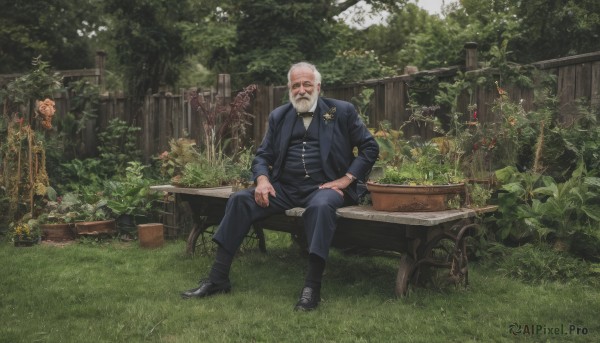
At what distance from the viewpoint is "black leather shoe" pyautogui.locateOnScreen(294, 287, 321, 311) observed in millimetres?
3791

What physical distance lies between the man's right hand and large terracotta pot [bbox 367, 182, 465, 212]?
0.80 metres

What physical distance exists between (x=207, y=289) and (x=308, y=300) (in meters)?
0.76

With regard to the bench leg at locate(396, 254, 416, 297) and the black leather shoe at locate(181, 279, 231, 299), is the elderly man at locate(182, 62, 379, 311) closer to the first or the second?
the black leather shoe at locate(181, 279, 231, 299)

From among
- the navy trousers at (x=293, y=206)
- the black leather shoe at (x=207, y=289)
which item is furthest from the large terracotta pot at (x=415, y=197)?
the black leather shoe at (x=207, y=289)

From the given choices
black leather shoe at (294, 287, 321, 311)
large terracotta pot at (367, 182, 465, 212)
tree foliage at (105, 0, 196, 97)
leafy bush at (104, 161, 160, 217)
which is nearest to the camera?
black leather shoe at (294, 287, 321, 311)

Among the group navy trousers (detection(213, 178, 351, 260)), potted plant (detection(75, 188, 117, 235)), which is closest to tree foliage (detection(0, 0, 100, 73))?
potted plant (detection(75, 188, 117, 235))

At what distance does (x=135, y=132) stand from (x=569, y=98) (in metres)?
5.85

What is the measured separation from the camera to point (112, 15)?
495 inches

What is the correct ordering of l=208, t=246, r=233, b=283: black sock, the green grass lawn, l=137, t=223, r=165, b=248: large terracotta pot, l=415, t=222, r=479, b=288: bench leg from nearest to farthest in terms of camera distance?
the green grass lawn
l=415, t=222, r=479, b=288: bench leg
l=208, t=246, r=233, b=283: black sock
l=137, t=223, r=165, b=248: large terracotta pot

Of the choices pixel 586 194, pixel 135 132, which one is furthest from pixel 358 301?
pixel 135 132

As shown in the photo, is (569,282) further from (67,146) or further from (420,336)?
(67,146)

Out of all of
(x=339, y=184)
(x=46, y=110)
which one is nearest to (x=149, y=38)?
(x=46, y=110)

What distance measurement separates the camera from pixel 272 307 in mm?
3861

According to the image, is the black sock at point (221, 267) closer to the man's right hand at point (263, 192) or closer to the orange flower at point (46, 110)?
the man's right hand at point (263, 192)
